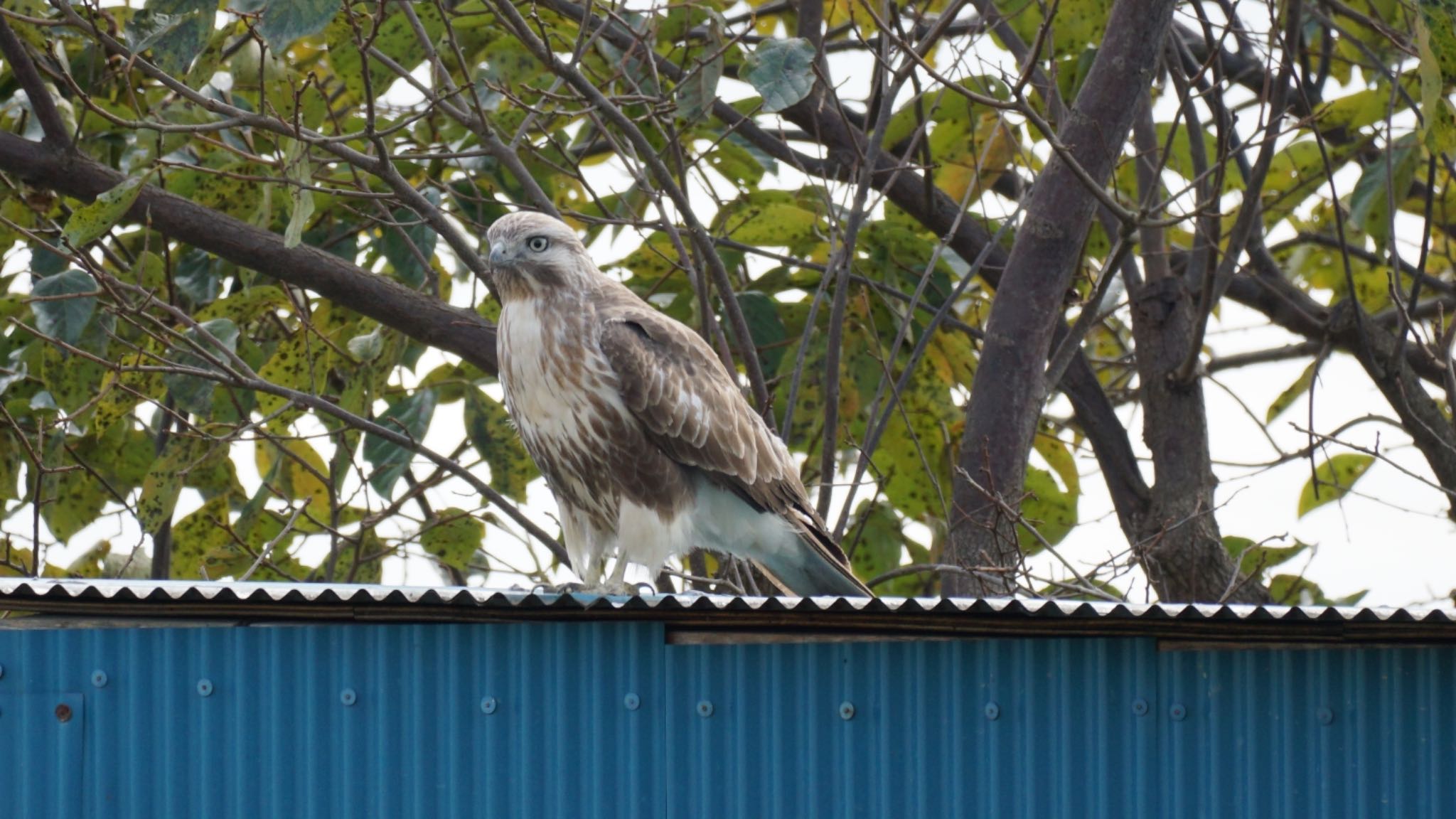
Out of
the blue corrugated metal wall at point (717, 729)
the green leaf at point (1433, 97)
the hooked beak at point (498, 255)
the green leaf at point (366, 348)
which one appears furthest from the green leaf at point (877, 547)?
the blue corrugated metal wall at point (717, 729)

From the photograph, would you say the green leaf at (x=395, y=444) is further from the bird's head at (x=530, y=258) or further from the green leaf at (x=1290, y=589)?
the green leaf at (x=1290, y=589)

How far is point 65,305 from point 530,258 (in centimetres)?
169

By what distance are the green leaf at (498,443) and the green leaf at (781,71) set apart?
2.09 meters

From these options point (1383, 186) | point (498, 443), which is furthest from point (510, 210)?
point (1383, 186)

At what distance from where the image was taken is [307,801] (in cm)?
399

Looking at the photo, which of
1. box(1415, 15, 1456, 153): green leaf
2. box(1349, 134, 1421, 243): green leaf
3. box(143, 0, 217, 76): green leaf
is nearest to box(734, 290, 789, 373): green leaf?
box(1349, 134, 1421, 243): green leaf

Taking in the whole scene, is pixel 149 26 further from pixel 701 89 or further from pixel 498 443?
pixel 498 443

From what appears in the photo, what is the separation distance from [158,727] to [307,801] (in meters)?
0.41

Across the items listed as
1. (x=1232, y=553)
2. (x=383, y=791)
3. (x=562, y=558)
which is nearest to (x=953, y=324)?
(x=1232, y=553)

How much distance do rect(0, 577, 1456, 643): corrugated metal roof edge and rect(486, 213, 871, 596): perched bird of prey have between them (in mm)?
1247

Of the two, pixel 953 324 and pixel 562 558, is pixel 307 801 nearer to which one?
pixel 562 558

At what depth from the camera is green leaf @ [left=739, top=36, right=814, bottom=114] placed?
4.88 meters

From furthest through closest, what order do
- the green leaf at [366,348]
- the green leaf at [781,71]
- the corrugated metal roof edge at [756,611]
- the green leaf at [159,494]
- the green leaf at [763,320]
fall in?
the green leaf at [763,320] < the green leaf at [159,494] < the green leaf at [366,348] < the green leaf at [781,71] < the corrugated metal roof edge at [756,611]

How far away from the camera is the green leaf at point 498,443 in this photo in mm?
6516
